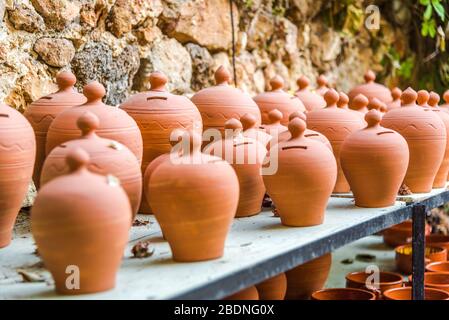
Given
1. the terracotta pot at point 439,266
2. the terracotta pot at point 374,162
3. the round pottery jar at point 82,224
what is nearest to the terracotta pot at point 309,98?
the terracotta pot at point 374,162

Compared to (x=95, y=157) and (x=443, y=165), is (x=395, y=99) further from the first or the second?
(x=95, y=157)

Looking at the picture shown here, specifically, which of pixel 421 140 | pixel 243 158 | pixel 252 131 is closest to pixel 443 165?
pixel 421 140

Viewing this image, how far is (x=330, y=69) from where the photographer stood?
4375 millimetres

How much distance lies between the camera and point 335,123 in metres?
2.55

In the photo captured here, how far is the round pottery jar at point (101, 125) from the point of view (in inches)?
75.5

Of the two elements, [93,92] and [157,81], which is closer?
[93,92]

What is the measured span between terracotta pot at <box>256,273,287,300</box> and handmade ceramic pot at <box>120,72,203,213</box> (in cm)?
58

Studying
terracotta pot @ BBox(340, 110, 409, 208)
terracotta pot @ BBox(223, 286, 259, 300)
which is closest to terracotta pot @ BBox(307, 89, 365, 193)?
terracotta pot @ BBox(340, 110, 409, 208)

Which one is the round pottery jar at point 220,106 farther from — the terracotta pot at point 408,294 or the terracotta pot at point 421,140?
the terracotta pot at point 408,294

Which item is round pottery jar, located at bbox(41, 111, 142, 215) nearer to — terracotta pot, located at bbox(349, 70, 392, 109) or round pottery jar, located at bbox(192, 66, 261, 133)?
round pottery jar, located at bbox(192, 66, 261, 133)

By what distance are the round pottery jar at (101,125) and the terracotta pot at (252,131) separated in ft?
1.26

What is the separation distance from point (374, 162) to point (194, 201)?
34.2 inches

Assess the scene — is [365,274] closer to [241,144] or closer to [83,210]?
[241,144]

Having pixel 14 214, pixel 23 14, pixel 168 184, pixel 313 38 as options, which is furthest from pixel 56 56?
pixel 313 38
